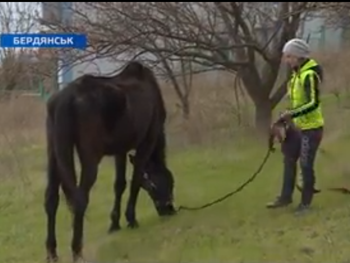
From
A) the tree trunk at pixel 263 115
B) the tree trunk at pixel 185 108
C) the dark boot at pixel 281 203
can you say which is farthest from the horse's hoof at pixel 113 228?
the tree trunk at pixel 185 108

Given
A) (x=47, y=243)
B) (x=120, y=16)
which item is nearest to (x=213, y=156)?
(x=120, y=16)

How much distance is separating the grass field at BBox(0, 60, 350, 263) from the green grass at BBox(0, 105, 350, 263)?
0.04ft

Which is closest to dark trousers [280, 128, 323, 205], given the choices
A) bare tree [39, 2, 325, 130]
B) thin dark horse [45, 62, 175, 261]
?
thin dark horse [45, 62, 175, 261]

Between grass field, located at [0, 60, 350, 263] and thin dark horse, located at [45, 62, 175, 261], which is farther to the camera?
thin dark horse, located at [45, 62, 175, 261]

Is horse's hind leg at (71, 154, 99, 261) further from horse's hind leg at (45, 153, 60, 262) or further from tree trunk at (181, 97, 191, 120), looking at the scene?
tree trunk at (181, 97, 191, 120)

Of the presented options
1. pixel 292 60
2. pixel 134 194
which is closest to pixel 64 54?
pixel 134 194

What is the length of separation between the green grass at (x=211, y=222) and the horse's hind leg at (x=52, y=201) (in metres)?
0.19

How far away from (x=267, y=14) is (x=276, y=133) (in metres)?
7.61

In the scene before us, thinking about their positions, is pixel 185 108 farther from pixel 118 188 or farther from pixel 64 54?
pixel 118 188

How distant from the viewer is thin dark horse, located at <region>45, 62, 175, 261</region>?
7.70 m

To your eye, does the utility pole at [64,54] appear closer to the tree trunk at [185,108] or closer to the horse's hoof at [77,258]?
the tree trunk at [185,108]

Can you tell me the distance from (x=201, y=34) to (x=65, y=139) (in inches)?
274

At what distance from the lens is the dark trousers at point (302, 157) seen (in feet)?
26.7

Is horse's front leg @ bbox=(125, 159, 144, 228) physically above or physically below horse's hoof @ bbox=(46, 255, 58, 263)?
above
